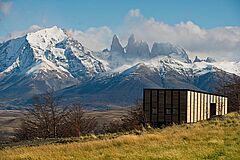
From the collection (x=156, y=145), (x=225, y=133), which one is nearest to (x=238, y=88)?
(x=225, y=133)

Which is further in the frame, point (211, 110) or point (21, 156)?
point (211, 110)

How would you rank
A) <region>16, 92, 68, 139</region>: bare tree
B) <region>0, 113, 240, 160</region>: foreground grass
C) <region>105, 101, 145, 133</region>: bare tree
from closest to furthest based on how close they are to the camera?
<region>0, 113, 240, 160</region>: foreground grass → <region>105, 101, 145, 133</region>: bare tree → <region>16, 92, 68, 139</region>: bare tree

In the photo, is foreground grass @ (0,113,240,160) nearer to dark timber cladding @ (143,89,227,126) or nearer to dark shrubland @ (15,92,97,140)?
dark timber cladding @ (143,89,227,126)

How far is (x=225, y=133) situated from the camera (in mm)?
28312

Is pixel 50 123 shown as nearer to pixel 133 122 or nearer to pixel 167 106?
pixel 133 122

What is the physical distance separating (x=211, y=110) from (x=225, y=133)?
3619cm

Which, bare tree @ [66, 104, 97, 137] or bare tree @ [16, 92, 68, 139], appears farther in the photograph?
bare tree @ [66, 104, 97, 137]

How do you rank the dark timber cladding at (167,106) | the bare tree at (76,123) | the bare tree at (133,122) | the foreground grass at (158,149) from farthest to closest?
the bare tree at (76,123)
the bare tree at (133,122)
the dark timber cladding at (167,106)
the foreground grass at (158,149)

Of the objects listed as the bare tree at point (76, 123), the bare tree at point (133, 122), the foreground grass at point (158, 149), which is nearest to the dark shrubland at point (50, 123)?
the bare tree at point (76, 123)

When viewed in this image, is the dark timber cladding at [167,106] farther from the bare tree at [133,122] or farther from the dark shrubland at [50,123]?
the dark shrubland at [50,123]

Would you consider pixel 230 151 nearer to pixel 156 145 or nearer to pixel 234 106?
pixel 156 145

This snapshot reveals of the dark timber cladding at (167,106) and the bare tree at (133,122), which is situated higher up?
the dark timber cladding at (167,106)

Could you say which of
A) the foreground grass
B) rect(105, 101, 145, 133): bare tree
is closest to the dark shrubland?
rect(105, 101, 145, 133): bare tree

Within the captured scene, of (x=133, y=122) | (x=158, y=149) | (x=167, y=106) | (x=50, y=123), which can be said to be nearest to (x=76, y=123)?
(x=50, y=123)
